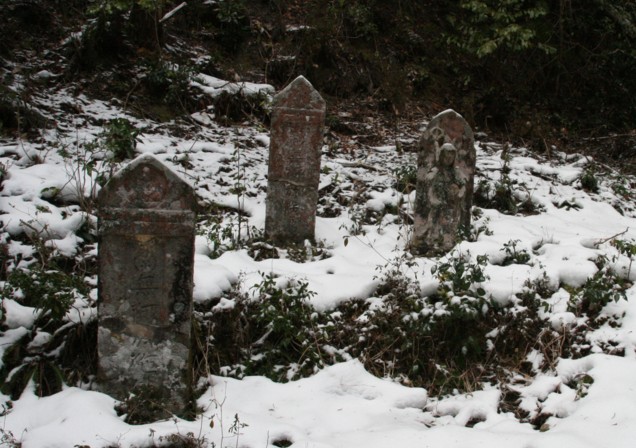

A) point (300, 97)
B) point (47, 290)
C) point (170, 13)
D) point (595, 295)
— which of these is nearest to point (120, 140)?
point (300, 97)

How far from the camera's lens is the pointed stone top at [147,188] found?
3605 millimetres

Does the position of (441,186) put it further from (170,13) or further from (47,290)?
(170,13)

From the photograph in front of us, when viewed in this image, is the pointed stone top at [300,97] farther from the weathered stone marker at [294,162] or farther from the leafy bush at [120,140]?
the leafy bush at [120,140]

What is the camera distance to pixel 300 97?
19.6 ft

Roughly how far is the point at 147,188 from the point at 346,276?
2.18 m

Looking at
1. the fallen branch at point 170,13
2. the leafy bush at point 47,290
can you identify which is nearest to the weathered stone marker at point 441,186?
the leafy bush at point 47,290

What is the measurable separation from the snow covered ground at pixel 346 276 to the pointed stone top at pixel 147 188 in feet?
3.58

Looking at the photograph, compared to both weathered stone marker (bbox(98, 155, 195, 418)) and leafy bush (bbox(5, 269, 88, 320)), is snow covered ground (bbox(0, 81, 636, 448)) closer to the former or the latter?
leafy bush (bbox(5, 269, 88, 320))

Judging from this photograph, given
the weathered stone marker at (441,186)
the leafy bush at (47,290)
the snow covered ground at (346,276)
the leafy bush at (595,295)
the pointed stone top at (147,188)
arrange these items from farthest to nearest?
the weathered stone marker at (441,186), the leafy bush at (595,295), the leafy bush at (47,290), the pointed stone top at (147,188), the snow covered ground at (346,276)

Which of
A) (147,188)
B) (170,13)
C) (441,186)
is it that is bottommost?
(441,186)

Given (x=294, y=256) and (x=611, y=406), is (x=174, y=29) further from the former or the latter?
(x=611, y=406)

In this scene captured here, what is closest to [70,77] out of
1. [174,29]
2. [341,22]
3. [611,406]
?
[174,29]

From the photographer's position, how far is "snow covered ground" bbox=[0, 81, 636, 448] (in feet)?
11.5

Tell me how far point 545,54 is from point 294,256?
300 inches
